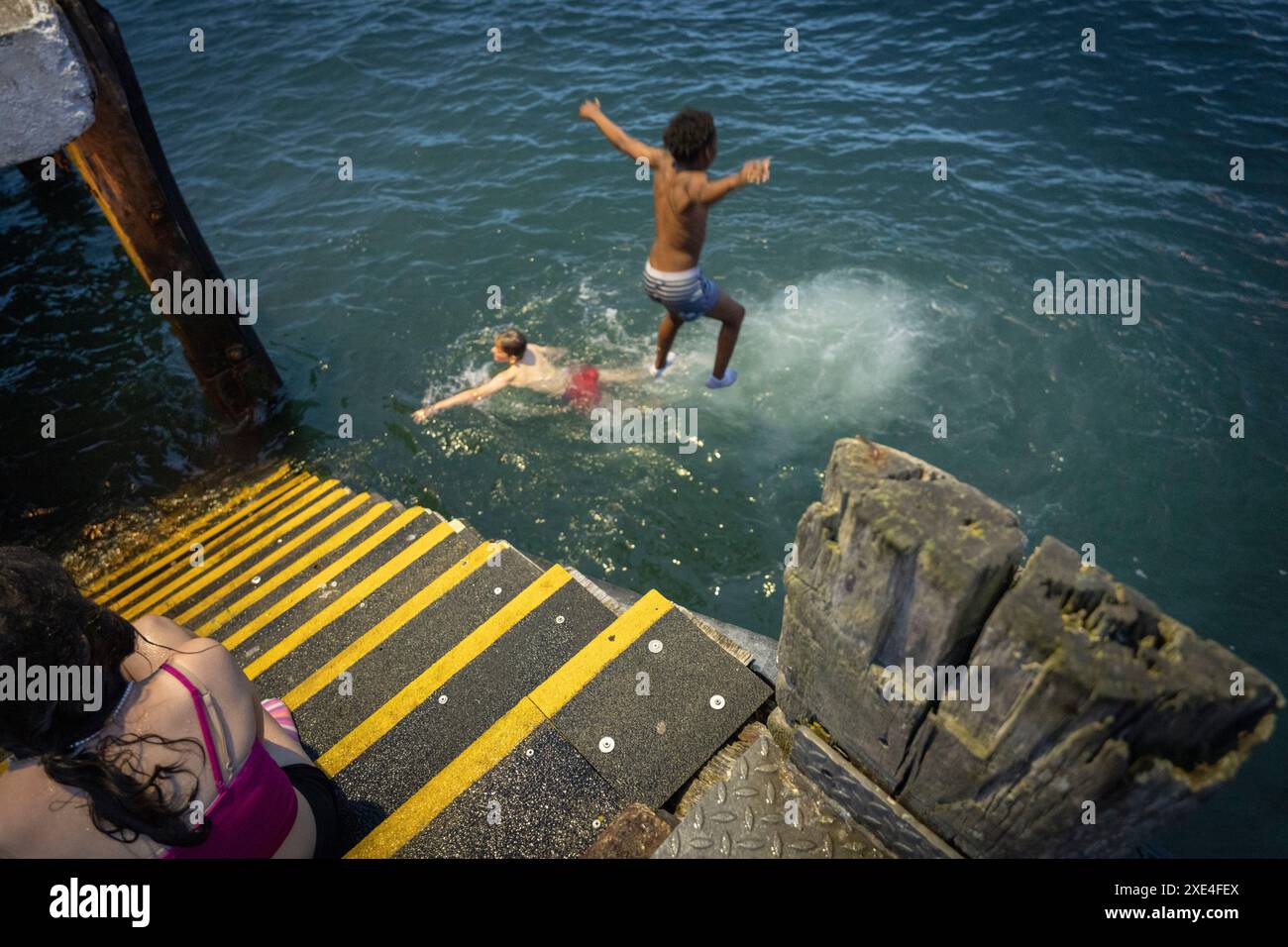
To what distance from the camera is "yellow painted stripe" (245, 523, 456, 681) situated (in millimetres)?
4402

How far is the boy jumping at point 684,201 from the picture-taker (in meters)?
4.89

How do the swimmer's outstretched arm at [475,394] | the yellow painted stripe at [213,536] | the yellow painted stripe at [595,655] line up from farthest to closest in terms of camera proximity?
the swimmer's outstretched arm at [475,394]
the yellow painted stripe at [213,536]
the yellow painted stripe at [595,655]

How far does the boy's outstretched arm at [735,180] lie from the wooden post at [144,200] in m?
4.54

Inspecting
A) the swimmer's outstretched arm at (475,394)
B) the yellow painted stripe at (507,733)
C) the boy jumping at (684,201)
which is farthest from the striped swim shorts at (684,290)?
the yellow painted stripe at (507,733)

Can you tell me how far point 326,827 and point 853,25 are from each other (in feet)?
53.0

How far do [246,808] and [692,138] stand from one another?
476 centimetres

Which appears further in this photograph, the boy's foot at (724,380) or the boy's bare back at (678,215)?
the boy's foot at (724,380)

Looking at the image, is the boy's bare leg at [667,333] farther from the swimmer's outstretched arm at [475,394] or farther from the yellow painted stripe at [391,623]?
the yellow painted stripe at [391,623]

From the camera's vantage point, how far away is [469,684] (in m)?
3.91

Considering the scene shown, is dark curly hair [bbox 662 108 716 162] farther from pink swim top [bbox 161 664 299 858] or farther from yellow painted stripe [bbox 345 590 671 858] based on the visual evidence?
pink swim top [bbox 161 664 299 858]

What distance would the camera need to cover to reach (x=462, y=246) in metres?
10.2

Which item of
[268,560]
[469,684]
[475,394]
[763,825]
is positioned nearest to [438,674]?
[469,684]

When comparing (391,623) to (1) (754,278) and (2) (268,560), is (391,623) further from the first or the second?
(1) (754,278)
